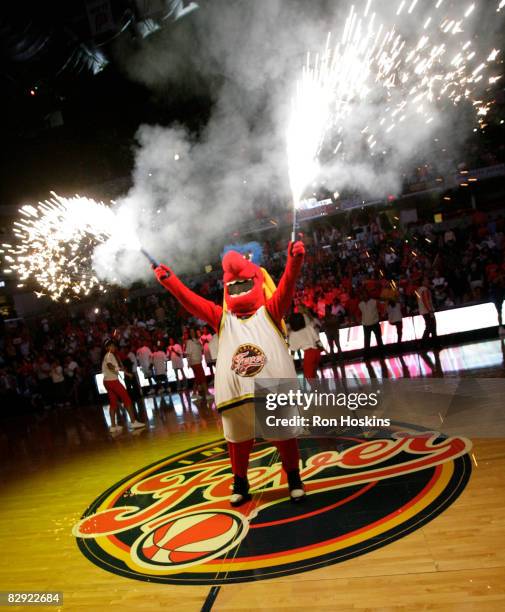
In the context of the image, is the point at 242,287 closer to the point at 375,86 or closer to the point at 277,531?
the point at 277,531

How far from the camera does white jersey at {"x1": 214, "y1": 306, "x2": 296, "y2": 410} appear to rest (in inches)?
147

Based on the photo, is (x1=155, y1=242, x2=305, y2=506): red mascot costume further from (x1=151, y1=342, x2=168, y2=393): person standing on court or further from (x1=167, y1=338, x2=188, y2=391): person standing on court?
(x1=151, y1=342, x2=168, y2=393): person standing on court

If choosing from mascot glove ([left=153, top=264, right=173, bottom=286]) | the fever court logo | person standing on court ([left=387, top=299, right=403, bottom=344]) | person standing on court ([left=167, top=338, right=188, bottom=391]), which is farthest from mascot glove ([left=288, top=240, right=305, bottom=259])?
person standing on court ([left=167, top=338, right=188, bottom=391])

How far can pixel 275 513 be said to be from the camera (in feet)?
12.0

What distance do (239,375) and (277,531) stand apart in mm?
1074

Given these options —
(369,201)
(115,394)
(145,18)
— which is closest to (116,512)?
(115,394)

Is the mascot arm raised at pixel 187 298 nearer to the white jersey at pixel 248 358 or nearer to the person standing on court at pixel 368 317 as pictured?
the white jersey at pixel 248 358

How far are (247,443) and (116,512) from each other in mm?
1441

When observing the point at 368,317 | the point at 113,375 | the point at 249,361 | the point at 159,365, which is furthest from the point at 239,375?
the point at 159,365

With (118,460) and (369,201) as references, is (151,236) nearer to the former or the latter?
(118,460)

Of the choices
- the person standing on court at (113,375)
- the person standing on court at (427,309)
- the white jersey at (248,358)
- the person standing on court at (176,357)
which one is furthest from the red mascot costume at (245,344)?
the person standing on court at (176,357)

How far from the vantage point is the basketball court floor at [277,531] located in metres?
2.61

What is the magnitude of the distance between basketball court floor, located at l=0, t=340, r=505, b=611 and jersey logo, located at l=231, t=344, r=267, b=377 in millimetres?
1017

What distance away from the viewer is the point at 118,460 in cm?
641
